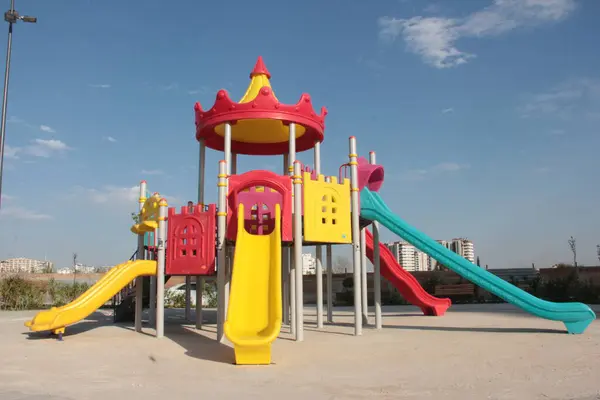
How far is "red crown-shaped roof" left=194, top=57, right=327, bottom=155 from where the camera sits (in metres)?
13.1

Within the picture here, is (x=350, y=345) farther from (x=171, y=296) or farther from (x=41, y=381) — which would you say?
(x=171, y=296)

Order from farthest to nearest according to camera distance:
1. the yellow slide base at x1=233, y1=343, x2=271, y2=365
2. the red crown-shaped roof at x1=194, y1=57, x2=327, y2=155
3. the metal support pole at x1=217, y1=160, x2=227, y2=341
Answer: the red crown-shaped roof at x1=194, y1=57, x2=327, y2=155 < the metal support pole at x1=217, y1=160, x2=227, y2=341 < the yellow slide base at x1=233, y1=343, x2=271, y2=365

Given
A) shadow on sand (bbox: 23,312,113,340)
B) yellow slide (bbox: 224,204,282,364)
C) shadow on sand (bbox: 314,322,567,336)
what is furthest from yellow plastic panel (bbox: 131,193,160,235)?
shadow on sand (bbox: 314,322,567,336)

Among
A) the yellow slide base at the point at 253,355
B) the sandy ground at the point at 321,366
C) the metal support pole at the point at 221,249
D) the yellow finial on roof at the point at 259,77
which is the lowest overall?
the sandy ground at the point at 321,366

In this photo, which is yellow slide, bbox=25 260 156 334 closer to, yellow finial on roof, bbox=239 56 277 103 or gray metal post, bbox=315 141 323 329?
gray metal post, bbox=315 141 323 329

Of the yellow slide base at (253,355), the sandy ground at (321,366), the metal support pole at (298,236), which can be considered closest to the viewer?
the sandy ground at (321,366)

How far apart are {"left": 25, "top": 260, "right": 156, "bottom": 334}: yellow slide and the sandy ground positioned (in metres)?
0.47

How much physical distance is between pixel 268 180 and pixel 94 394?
6.64m

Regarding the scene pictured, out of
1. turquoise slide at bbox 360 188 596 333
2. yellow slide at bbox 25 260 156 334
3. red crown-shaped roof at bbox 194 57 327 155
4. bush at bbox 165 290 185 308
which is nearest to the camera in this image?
yellow slide at bbox 25 260 156 334

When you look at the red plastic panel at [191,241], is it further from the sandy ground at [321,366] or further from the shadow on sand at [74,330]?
the shadow on sand at [74,330]

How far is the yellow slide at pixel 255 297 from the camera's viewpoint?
9.08 m

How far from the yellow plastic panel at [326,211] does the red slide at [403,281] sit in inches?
165

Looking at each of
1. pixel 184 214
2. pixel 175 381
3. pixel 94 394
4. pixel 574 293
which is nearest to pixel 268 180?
pixel 184 214

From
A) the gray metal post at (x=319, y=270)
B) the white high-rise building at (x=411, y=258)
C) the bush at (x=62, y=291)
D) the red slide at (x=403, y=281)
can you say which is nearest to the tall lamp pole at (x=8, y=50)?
the gray metal post at (x=319, y=270)
